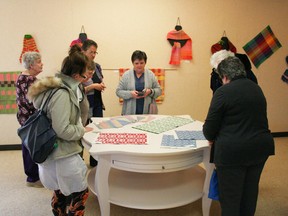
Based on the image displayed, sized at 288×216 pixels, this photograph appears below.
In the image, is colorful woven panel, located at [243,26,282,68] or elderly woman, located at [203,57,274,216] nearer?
elderly woman, located at [203,57,274,216]

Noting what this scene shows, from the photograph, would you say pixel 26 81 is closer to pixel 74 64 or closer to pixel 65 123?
pixel 74 64

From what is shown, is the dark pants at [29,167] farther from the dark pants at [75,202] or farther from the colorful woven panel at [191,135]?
the colorful woven panel at [191,135]

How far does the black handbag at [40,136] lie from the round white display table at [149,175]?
310 millimetres

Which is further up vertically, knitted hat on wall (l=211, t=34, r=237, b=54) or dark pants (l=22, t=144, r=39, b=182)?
knitted hat on wall (l=211, t=34, r=237, b=54)

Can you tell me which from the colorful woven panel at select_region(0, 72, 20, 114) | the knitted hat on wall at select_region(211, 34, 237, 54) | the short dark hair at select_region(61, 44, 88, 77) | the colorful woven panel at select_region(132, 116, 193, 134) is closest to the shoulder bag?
the short dark hair at select_region(61, 44, 88, 77)

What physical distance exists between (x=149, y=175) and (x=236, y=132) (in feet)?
3.46

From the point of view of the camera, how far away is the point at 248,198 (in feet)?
5.54

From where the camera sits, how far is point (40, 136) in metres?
1.43

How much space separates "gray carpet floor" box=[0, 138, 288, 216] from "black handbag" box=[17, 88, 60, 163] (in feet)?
3.25

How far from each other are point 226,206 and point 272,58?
303cm

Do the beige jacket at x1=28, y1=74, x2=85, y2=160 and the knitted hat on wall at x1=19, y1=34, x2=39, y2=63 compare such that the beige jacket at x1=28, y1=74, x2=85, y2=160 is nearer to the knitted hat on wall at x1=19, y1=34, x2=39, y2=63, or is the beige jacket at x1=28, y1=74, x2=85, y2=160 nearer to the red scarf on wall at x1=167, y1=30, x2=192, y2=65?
the knitted hat on wall at x1=19, y1=34, x2=39, y2=63

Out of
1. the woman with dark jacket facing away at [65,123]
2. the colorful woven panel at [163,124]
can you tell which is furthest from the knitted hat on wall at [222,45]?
the woman with dark jacket facing away at [65,123]

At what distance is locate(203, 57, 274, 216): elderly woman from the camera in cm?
148

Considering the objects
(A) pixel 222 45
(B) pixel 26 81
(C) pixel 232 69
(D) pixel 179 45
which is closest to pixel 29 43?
(B) pixel 26 81
